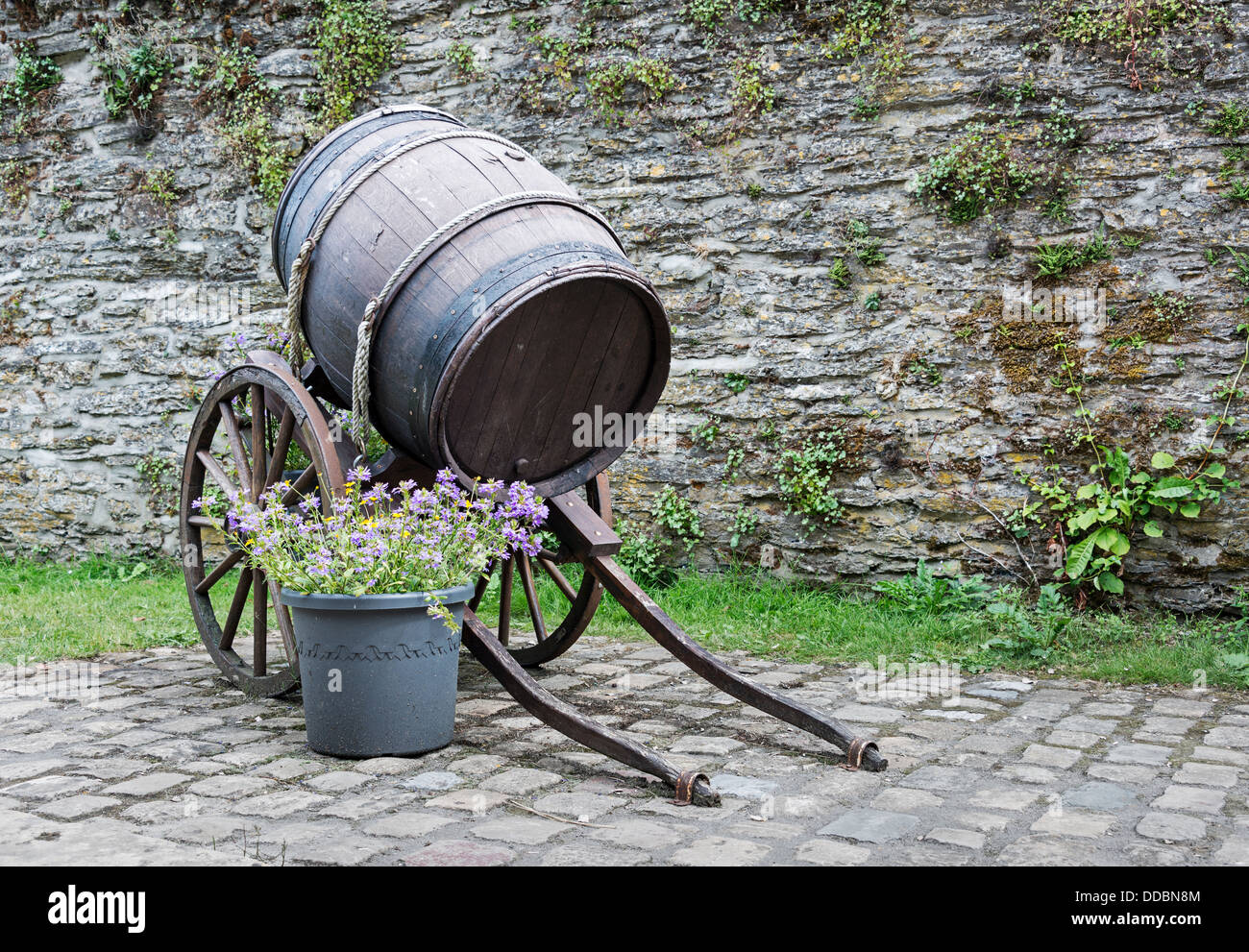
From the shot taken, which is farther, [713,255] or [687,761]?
[713,255]

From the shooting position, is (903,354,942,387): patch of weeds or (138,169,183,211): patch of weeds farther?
(138,169,183,211): patch of weeds

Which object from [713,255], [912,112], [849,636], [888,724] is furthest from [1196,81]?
[888,724]

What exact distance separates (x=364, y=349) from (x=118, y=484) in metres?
4.17

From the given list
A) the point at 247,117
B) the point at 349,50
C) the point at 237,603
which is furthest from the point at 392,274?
the point at 247,117

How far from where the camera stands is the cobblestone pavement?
231 cm

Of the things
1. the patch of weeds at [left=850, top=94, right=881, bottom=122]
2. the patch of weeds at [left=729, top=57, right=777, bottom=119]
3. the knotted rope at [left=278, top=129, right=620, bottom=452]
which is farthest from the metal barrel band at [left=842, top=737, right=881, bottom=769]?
the patch of weeds at [left=729, top=57, right=777, bottom=119]

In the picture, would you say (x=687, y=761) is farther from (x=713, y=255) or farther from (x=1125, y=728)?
(x=713, y=255)

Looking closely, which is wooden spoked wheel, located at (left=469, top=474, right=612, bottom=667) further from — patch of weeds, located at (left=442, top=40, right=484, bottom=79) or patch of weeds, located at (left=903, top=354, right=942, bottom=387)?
patch of weeds, located at (left=442, top=40, right=484, bottom=79)

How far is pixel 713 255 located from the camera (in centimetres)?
531

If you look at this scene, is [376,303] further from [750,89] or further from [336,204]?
[750,89]

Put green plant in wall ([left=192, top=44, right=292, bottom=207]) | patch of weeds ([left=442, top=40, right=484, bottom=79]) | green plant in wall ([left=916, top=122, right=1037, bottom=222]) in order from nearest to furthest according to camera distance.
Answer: green plant in wall ([left=916, top=122, right=1037, bottom=222]), patch of weeds ([left=442, top=40, right=484, bottom=79]), green plant in wall ([left=192, top=44, right=292, bottom=207])

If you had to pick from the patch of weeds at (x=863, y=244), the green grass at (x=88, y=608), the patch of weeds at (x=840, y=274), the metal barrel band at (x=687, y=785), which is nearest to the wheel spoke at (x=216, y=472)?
the green grass at (x=88, y=608)

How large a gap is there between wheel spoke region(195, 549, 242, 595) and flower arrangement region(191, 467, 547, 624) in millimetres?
482

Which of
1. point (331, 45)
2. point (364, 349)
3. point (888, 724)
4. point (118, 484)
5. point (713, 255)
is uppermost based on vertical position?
point (331, 45)
